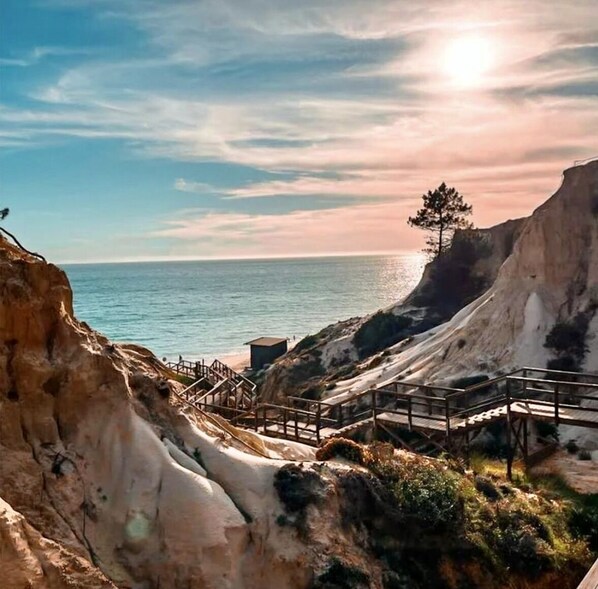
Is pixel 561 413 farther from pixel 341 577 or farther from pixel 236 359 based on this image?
pixel 236 359

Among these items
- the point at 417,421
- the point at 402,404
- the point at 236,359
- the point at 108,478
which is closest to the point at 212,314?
the point at 236,359

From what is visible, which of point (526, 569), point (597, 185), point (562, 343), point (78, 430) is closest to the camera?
point (78, 430)

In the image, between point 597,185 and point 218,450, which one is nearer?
point 218,450

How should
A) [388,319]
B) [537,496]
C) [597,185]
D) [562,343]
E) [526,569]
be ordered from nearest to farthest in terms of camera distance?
[526,569] < [537,496] < [562,343] < [597,185] < [388,319]

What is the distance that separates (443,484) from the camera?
13.0 metres

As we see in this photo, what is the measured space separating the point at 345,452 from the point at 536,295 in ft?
66.7

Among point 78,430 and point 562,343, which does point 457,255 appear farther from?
point 78,430

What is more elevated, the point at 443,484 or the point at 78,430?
the point at 78,430

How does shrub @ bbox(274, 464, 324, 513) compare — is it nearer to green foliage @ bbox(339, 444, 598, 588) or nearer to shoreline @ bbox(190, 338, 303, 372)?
green foliage @ bbox(339, 444, 598, 588)

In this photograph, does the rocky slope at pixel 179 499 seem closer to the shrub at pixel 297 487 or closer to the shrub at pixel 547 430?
the shrub at pixel 297 487

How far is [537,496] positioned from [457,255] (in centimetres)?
3853

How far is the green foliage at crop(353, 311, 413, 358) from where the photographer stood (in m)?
47.2

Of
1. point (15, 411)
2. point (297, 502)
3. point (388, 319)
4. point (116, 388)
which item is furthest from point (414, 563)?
point (388, 319)

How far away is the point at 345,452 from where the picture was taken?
534 inches
